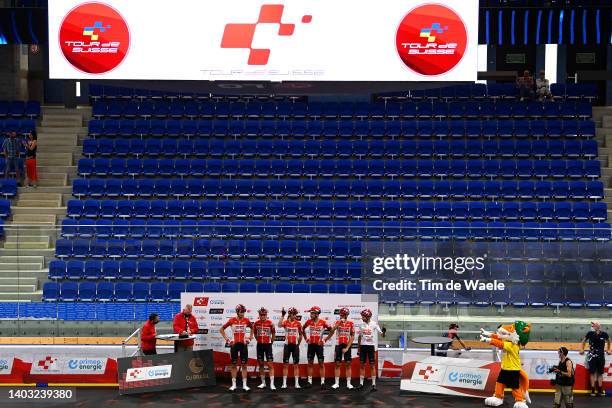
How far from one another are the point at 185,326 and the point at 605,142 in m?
17.0

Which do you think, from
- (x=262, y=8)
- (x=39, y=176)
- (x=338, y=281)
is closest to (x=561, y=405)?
(x=338, y=281)

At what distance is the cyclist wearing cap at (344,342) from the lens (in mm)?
21281

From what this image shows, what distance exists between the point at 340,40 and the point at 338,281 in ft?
25.2

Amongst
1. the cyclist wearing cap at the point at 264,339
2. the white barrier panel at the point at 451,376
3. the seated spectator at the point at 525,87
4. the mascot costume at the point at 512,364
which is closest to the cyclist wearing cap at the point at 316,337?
the cyclist wearing cap at the point at 264,339

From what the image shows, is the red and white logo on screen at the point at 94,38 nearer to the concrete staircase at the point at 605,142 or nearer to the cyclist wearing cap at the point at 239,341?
the cyclist wearing cap at the point at 239,341

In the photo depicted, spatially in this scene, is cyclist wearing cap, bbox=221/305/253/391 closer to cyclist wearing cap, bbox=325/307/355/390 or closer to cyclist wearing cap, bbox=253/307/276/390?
cyclist wearing cap, bbox=253/307/276/390

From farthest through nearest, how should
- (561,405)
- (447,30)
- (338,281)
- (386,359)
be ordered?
(447,30) → (338,281) → (386,359) → (561,405)

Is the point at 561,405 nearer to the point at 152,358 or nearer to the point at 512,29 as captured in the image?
the point at 152,358

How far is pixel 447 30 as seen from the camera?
2809 centimetres

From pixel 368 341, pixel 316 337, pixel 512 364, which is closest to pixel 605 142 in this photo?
pixel 368 341

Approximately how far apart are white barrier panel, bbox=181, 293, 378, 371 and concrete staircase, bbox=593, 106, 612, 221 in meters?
11.4

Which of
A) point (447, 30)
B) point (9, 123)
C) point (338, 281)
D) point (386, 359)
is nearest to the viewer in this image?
point (386, 359)

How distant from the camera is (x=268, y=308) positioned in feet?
72.6

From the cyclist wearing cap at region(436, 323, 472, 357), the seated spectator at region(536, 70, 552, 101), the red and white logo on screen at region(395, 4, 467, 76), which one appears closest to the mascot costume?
the cyclist wearing cap at region(436, 323, 472, 357)
